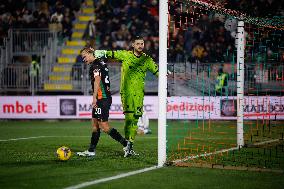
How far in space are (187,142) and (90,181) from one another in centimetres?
682

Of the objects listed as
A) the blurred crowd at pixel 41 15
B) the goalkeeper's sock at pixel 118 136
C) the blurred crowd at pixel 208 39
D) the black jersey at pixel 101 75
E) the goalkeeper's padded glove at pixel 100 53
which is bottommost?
the goalkeeper's sock at pixel 118 136

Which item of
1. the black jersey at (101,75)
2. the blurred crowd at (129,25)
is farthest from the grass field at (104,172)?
the blurred crowd at (129,25)

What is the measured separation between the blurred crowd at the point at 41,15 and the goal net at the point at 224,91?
6.47 meters

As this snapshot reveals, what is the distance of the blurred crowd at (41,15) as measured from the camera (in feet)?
90.5

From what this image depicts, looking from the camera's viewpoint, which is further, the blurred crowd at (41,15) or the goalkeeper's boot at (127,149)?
the blurred crowd at (41,15)

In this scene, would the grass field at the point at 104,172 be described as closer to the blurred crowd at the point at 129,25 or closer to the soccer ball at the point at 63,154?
the soccer ball at the point at 63,154

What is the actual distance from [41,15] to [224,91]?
11976 mm

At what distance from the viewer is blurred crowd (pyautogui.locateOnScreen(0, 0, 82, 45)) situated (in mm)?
27594

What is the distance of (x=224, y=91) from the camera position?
837 inches

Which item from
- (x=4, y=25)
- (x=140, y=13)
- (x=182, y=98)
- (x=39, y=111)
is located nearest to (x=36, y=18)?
(x=4, y=25)

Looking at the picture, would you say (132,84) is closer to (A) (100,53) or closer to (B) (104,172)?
(A) (100,53)

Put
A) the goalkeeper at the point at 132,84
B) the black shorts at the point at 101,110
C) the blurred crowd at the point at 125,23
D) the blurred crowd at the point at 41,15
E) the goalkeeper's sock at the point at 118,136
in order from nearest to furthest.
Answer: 1. the black shorts at the point at 101,110
2. the goalkeeper's sock at the point at 118,136
3. the goalkeeper at the point at 132,84
4. the blurred crowd at the point at 125,23
5. the blurred crowd at the point at 41,15

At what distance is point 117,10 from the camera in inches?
1128

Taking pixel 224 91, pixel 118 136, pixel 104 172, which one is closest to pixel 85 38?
pixel 224 91
